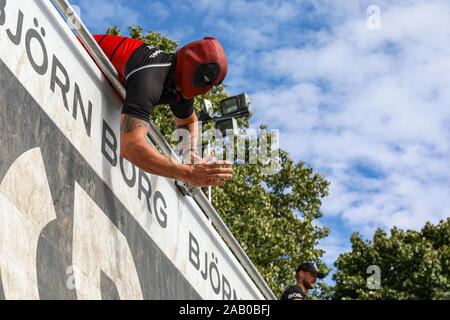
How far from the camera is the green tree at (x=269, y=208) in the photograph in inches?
801

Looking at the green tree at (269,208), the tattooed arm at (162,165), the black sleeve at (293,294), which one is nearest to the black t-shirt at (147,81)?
the tattooed arm at (162,165)

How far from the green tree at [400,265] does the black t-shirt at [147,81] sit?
22053mm

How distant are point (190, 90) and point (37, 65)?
1410mm

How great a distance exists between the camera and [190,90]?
444cm

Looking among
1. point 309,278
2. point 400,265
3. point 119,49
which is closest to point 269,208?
point 400,265

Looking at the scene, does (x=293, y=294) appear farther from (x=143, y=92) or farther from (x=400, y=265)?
(x=400, y=265)

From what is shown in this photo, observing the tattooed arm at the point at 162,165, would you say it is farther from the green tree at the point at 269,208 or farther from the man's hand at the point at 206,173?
the green tree at the point at 269,208

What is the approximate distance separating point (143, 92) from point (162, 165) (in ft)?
1.96

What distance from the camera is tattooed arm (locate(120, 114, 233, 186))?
12.4 feet

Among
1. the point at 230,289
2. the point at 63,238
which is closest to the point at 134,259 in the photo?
the point at 63,238

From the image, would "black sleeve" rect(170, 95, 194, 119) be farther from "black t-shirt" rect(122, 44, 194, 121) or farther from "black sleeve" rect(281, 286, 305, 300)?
"black sleeve" rect(281, 286, 305, 300)

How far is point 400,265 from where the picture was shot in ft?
85.7

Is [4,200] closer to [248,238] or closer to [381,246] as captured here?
[248,238]
